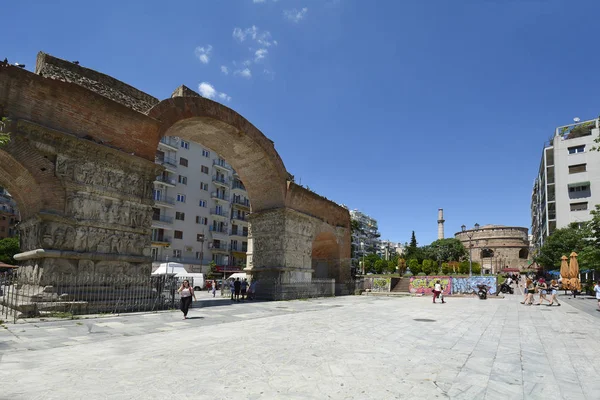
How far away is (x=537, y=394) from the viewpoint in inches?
187

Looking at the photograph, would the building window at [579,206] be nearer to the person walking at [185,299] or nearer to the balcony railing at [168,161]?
the balcony railing at [168,161]

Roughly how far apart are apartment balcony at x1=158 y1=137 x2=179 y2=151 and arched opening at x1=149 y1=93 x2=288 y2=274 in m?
0.08

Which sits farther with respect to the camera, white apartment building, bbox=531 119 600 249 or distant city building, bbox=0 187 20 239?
white apartment building, bbox=531 119 600 249

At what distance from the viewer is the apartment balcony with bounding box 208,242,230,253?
47406mm

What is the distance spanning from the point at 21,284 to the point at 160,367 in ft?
29.3

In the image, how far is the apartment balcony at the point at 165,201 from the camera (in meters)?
41.4

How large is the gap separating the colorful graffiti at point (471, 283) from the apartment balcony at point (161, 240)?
96.3 ft

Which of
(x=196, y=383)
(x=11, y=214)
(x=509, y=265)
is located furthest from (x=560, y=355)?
(x=509, y=265)

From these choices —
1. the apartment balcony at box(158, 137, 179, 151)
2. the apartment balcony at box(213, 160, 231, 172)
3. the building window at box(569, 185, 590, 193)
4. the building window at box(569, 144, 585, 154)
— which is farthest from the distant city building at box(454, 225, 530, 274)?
the apartment balcony at box(158, 137, 179, 151)

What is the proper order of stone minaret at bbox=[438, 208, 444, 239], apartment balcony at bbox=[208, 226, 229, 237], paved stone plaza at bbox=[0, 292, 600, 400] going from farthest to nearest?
stone minaret at bbox=[438, 208, 444, 239] → apartment balcony at bbox=[208, 226, 229, 237] → paved stone plaza at bbox=[0, 292, 600, 400]

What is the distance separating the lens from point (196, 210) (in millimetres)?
46250

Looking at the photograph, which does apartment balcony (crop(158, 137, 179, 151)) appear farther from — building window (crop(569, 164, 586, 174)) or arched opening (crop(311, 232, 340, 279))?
building window (crop(569, 164, 586, 174))

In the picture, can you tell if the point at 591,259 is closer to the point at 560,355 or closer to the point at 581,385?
the point at 560,355

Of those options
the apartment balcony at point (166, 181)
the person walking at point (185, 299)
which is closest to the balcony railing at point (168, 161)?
the apartment balcony at point (166, 181)
